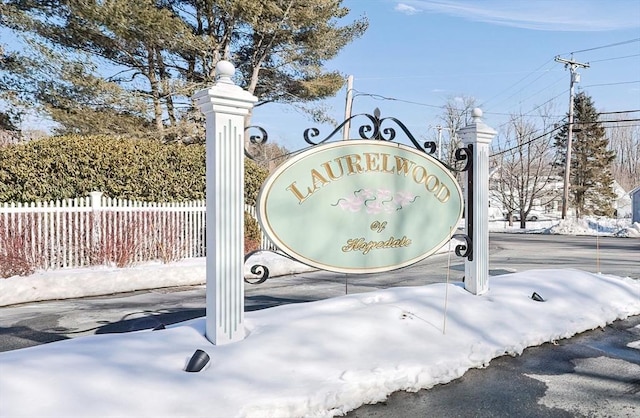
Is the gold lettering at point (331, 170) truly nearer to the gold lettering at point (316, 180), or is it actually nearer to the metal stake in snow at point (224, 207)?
the gold lettering at point (316, 180)

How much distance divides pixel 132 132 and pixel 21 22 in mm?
4020

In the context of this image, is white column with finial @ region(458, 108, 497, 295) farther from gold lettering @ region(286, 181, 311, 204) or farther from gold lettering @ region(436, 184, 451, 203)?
gold lettering @ region(286, 181, 311, 204)

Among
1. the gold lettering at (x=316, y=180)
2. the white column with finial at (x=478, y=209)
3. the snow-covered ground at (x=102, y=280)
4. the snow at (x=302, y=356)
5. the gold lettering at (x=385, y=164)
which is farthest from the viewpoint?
the snow-covered ground at (x=102, y=280)

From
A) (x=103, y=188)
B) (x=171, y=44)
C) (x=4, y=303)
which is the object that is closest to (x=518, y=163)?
(x=171, y=44)

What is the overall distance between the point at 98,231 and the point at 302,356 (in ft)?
24.0

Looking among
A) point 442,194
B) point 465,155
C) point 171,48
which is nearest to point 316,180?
point 442,194

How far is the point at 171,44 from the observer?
47.6ft

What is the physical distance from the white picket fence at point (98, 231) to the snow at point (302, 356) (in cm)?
605

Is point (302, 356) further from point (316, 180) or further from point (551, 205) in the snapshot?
point (551, 205)

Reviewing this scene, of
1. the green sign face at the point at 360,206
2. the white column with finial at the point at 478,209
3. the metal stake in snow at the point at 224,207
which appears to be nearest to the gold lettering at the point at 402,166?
the green sign face at the point at 360,206

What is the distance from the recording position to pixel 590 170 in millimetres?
34281

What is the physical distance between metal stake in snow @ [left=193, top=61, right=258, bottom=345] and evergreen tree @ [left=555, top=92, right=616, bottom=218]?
117 ft

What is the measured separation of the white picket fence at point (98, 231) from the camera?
8430mm

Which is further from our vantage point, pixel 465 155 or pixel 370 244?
pixel 465 155
